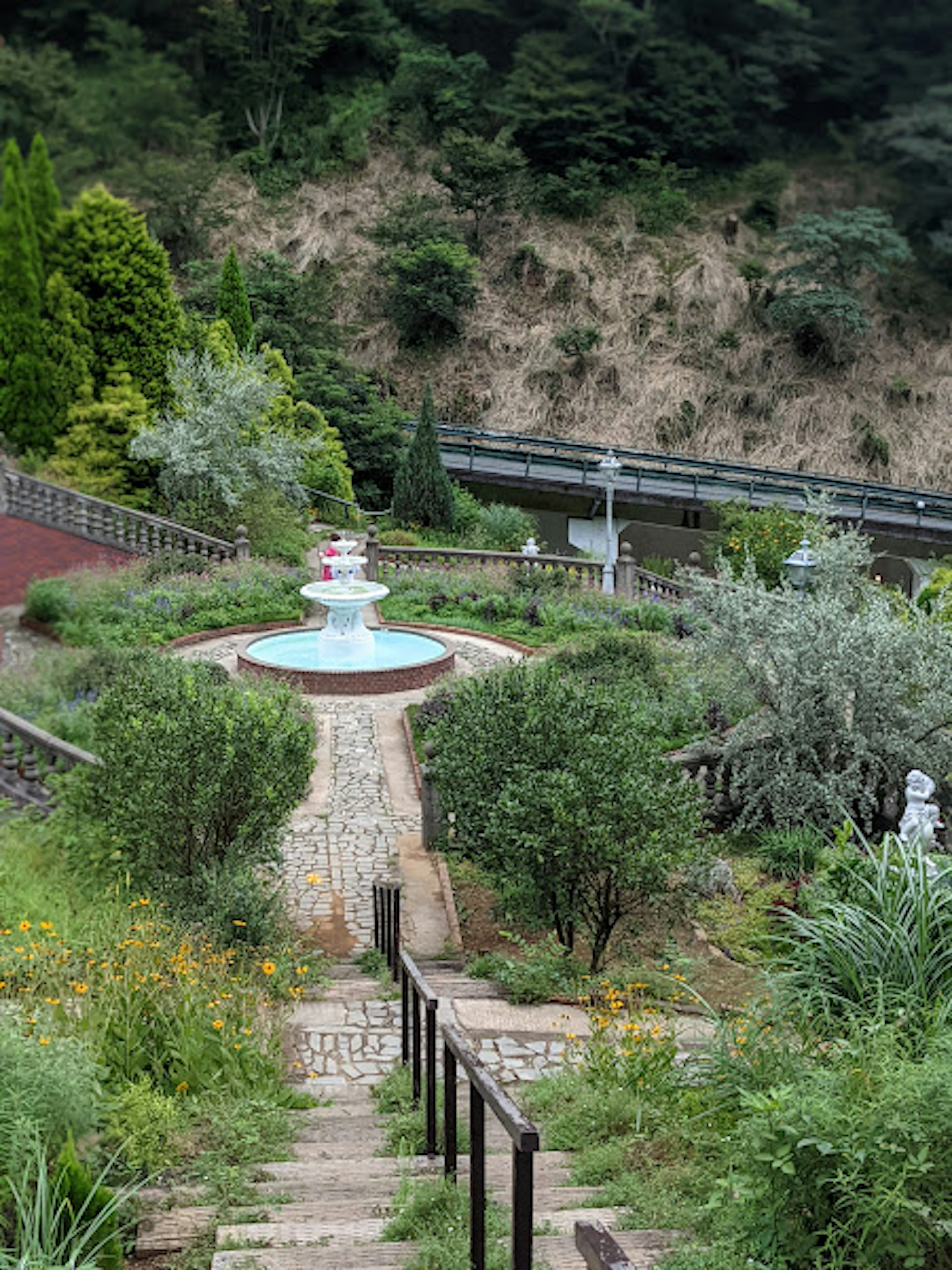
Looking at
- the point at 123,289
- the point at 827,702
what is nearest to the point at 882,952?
the point at 827,702

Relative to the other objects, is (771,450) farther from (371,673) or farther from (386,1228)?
(386,1228)

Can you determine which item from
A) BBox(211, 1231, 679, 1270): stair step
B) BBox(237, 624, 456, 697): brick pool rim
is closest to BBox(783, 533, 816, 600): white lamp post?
BBox(237, 624, 456, 697): brick pool rim

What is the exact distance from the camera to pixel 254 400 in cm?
2544

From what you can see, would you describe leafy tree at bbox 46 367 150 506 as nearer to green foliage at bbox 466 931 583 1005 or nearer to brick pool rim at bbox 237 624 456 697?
brick pool rim at bbox 237 624 456 697

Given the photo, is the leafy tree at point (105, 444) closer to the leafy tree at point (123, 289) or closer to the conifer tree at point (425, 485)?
the leafy tree at point (123, 289)

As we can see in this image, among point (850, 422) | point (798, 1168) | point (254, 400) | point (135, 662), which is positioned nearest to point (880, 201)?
point (850, 422)

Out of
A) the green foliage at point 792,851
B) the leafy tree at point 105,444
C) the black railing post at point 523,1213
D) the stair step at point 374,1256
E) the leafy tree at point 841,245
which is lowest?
→ the green foliage at point 792,851

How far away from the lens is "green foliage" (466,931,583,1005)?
26.5 ft

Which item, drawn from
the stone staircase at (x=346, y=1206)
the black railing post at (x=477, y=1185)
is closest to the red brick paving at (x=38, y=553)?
the stone staircase at (x=346, y=1206)

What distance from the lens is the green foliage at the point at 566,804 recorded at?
8828mm

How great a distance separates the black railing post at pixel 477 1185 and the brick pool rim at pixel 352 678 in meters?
13.4

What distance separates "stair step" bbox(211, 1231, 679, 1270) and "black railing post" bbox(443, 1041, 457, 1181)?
0.54 meters

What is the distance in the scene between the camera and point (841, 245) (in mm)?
40906

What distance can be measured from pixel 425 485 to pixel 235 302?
6.99m
